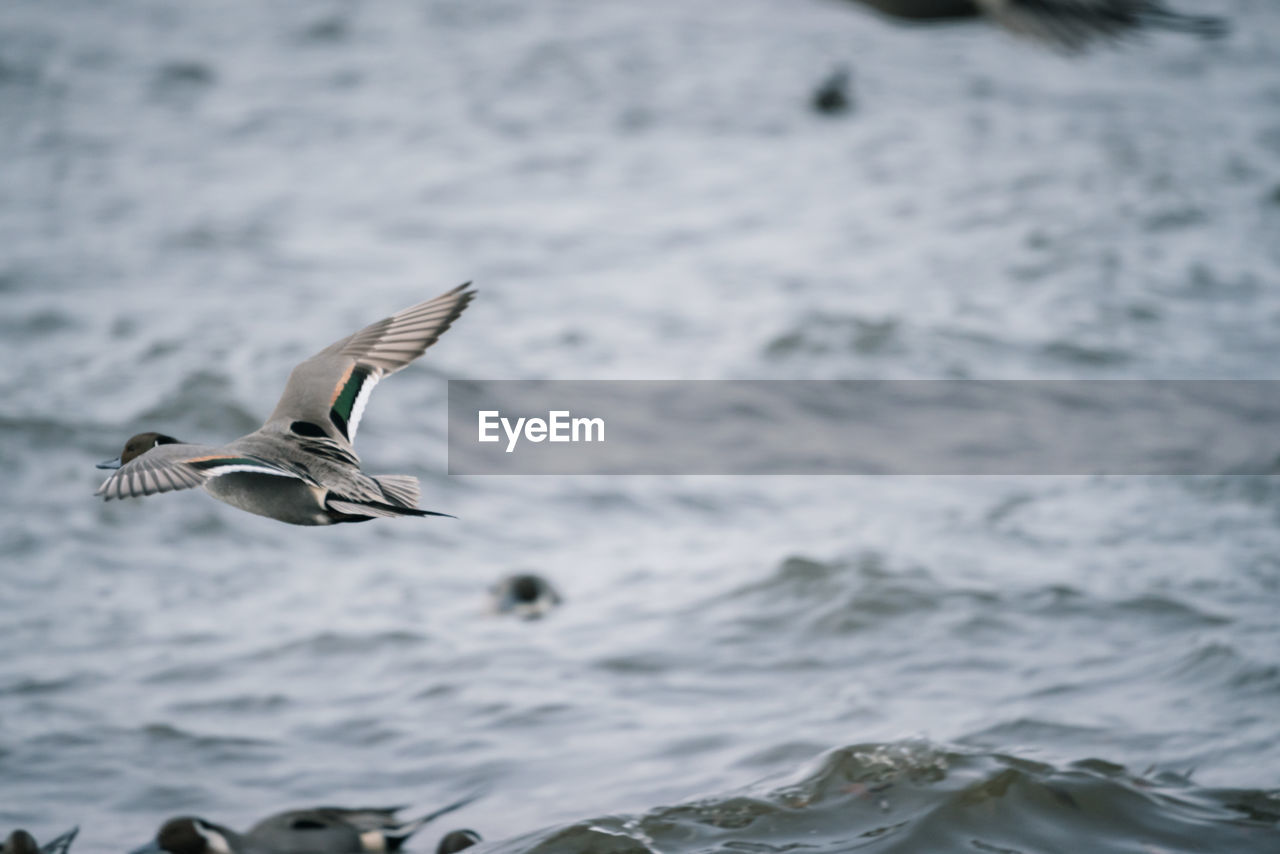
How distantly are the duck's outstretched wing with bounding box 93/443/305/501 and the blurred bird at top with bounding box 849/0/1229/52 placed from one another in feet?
4.26

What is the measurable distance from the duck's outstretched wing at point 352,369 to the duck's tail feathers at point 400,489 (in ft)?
0.47

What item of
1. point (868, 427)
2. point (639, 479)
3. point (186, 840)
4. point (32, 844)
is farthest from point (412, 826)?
point (868, 427)

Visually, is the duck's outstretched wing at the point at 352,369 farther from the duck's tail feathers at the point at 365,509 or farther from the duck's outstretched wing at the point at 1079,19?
the duck's outstretched wing at the point at 1079,19

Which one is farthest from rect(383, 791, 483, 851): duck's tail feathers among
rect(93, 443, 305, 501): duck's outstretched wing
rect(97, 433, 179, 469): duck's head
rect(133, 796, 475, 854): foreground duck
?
rect(93, 443, 305, 501): duck's outstretched wing

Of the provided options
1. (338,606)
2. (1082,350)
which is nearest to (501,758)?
(338,606)

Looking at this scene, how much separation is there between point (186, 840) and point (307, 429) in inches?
126

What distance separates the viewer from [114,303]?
412 inches

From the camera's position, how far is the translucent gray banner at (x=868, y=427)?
8562mm

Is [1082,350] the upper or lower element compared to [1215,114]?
lower

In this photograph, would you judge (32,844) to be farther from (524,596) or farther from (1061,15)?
(1061,15)

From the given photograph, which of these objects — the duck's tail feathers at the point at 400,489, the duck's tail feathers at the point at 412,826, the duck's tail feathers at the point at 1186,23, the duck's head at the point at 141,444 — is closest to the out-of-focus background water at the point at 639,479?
the duck's tail feathers at the point at 412,826

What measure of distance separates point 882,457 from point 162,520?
14.2ft

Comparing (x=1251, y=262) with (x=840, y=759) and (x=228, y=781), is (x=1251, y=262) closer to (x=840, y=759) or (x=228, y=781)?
(x=840, y=759)

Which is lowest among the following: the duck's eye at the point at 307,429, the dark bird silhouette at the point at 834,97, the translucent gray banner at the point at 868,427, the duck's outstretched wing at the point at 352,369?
the translucent gray banner at the point at 868,427
